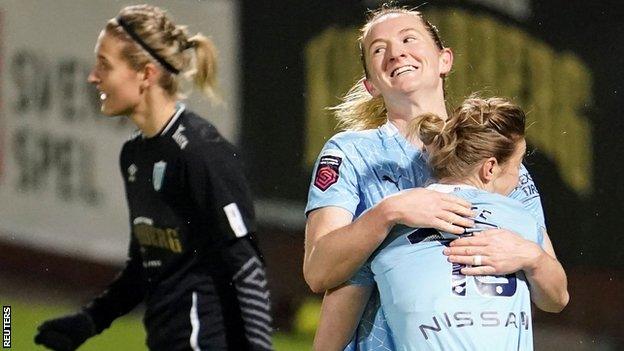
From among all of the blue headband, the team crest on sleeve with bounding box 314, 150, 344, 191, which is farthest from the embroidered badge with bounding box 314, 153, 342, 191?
the blue headband

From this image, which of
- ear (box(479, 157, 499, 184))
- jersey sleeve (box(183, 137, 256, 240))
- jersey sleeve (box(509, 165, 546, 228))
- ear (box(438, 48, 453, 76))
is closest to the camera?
ear (box(479, 157, 499, 184))

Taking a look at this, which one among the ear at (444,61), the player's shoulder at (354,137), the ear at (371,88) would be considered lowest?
the player's shoulder at (354,137)

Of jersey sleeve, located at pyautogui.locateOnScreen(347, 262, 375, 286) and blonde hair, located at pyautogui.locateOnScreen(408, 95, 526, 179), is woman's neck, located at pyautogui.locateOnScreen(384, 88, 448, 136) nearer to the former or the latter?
blonde hair, located at pyautogui.locateOnScreen(408, 95, 526, 179)

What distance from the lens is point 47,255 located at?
256cm

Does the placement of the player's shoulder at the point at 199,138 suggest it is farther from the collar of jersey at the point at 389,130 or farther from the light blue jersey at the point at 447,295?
the light blue jersey at the point at 447,295

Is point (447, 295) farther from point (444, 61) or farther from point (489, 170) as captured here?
point (444, 61)

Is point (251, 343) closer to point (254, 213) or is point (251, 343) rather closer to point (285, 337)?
point (285, 337)

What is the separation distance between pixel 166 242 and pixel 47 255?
1.10ft

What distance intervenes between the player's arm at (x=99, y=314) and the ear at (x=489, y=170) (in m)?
1.05

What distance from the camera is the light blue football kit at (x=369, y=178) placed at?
6.06ft

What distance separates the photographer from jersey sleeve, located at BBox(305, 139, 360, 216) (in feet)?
6.07

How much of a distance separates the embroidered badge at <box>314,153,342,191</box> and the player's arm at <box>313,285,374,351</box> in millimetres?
188

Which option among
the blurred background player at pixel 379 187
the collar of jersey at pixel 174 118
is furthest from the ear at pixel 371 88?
the collar of jersey at pixel 174 118

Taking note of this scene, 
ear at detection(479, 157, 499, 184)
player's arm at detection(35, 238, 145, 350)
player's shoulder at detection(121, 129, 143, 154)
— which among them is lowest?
player's arm at detection(35, 238, 145, 350)
